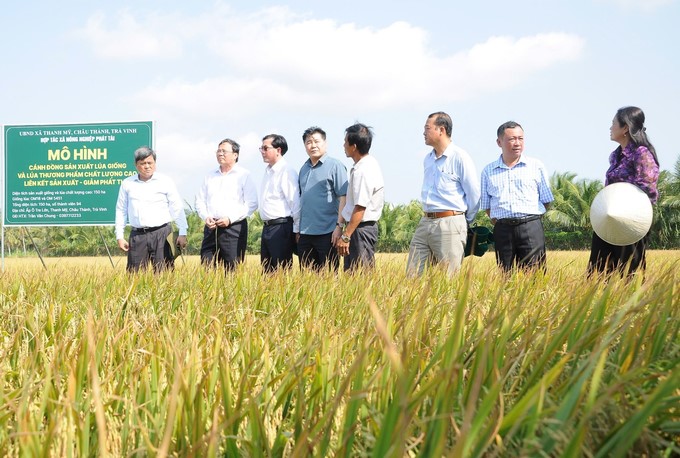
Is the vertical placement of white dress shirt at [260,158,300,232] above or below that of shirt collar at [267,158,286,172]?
below

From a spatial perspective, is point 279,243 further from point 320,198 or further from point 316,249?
point 320,198

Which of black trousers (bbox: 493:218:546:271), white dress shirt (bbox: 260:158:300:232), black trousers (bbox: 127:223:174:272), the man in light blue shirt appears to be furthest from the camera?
black trousers (bbox: 127:223:174:272)

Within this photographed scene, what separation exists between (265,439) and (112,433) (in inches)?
17.4

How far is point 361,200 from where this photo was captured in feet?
17.5

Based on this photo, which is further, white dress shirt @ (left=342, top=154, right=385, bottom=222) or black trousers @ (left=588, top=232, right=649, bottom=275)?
white dress shirt @ (left=342, top=154, right=385, bottom=222)

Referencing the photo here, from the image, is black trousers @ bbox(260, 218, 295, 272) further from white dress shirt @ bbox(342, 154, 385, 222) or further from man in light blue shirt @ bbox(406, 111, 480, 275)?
man in light blue shirt @ bbox(406, 111, 480, 275)

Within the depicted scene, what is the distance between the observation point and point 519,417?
981 millimetres

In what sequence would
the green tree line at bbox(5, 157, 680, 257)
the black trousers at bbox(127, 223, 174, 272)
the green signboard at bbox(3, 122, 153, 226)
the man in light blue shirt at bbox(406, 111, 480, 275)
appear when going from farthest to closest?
1. the green tree line at bbox(5, 157, 680, 257)
2. the green signboard at bbox(3, 122, 153, 226)
3. the black trousers at bbox(127, 223, 174, 272)
4. the man in light blue shirt at bbox(406, 111, 480, 275)

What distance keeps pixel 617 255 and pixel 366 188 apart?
6.46ft

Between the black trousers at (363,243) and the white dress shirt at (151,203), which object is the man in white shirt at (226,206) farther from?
the black trousers at (363,243)

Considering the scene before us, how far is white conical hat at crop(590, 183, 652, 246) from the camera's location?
14.5 feet

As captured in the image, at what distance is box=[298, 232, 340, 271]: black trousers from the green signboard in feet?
16.9

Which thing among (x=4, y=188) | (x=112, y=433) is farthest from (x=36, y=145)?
(x=112, y=433)

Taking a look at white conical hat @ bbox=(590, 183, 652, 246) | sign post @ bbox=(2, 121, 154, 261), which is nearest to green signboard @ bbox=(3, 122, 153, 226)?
sign post @ bbox=(2, 121, 154, 261)
